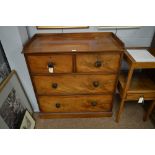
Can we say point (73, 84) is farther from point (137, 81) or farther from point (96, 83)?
point (137, 81)

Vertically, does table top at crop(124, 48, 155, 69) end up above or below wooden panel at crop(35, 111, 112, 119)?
above

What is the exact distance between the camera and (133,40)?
160cm

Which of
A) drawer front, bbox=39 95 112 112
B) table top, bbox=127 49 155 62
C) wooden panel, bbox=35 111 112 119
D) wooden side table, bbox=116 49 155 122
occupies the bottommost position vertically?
wooden panel, bbox=35 111 112 119

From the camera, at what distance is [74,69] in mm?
1273

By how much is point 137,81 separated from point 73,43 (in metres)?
0.84

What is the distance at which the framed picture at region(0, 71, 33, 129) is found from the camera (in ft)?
4.08

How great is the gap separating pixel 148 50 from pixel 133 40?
233mm

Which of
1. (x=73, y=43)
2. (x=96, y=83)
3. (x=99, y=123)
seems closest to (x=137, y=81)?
(x=96, y=83)

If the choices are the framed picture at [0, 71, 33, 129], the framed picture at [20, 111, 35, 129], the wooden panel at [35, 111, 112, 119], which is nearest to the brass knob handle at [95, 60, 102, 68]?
the wooden panel at [35, 111, 112, 119]

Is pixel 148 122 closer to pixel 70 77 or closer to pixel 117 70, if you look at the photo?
pixel 117 70

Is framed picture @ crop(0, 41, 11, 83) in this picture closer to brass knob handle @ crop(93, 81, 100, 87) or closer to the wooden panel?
the wooden panel

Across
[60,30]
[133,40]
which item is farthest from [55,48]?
[133,40]

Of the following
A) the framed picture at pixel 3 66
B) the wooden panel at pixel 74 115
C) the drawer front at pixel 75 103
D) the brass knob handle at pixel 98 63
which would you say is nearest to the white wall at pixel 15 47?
the framed picture at pixel 3 66

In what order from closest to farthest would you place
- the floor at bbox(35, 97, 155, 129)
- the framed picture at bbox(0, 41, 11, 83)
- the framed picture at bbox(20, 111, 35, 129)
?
the framed picture at bbox(0, 41, 11, 83)
the framed picture at bbox(20, 111, 35, 129)
the floor at bbox(35, 97, 155, 129)
